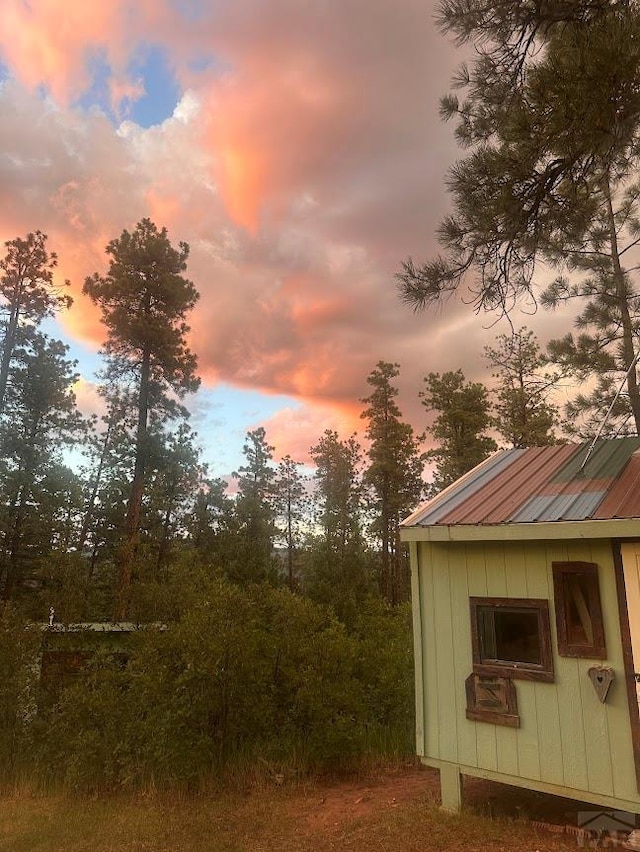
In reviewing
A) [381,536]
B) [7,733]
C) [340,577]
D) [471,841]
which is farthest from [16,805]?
[381,536]

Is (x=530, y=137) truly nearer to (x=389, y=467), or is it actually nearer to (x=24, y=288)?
(x=24, y=288)

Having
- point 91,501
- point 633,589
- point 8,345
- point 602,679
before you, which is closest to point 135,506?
point 8,345

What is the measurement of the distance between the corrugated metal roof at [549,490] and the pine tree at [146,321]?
48.3ft

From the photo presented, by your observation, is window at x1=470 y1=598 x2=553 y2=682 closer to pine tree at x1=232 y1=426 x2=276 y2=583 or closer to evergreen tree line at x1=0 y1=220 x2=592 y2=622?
evergreen tree line at x1=0 y1=220 x2=592 y2=622

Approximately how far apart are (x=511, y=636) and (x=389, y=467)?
25307 mm

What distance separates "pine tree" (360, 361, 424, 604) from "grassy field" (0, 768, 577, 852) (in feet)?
78.9

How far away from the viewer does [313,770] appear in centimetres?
764

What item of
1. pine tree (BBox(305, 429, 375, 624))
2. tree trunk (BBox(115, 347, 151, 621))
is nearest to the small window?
pine tree (BBox(305, 429, 375, 624))

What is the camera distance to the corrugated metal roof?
16.1 feet

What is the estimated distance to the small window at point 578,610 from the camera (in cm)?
459

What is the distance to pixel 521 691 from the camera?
16.2 ft

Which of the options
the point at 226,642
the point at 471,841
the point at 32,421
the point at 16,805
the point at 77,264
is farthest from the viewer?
the point at 32,421

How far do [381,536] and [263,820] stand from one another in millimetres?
26051

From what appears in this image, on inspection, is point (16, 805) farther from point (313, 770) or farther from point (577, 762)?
point (577, 762)
